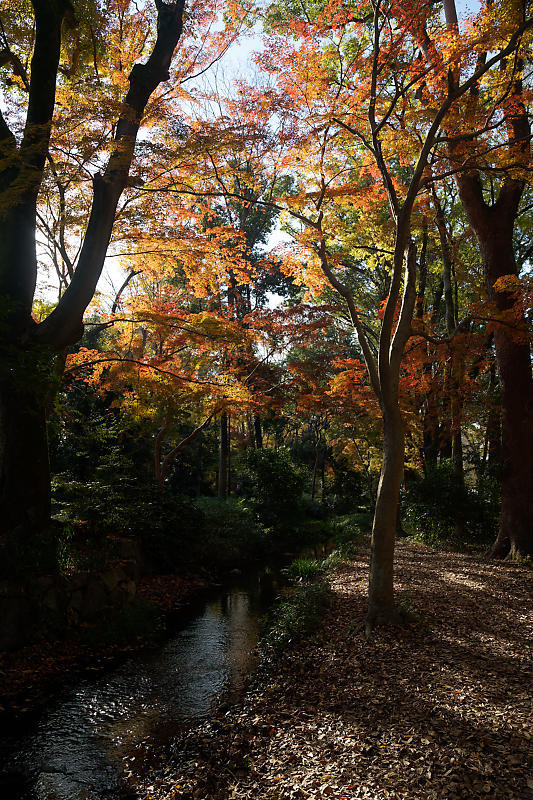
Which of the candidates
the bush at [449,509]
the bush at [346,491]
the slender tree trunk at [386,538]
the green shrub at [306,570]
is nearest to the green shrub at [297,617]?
the slender tree trunk at [386,538]

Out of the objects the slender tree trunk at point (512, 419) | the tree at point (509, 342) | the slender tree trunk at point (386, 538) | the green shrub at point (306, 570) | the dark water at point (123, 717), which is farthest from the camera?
the green shrub at point (306, 570)

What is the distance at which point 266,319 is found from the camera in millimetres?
13805

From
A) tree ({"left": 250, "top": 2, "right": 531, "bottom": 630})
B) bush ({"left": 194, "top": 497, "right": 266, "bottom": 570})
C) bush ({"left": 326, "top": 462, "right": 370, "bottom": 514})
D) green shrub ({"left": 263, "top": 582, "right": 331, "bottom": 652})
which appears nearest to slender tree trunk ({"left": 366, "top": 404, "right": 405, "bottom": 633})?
tree ({"left": 250, "top": 2, "right": 531, "bottom": 630})

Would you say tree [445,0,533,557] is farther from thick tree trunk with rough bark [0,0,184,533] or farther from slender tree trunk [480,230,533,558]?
thick tree trunk with rough bark [0,0,184,533]

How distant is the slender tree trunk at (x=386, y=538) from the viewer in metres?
5.68

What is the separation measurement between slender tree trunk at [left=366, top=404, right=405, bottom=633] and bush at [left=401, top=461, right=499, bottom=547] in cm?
722

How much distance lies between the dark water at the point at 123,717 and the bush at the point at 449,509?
23.5 feet

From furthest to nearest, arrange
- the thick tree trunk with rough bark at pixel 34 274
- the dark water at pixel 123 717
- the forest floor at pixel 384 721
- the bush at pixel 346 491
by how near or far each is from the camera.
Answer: the bush at pixel 346 491 < the thick tree trunk with rough bark at pixel 34 274 < the dark water at pixel 123 717 < the forest floor at pixel 384 721

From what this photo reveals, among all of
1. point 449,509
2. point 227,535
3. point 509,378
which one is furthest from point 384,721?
point 227,535

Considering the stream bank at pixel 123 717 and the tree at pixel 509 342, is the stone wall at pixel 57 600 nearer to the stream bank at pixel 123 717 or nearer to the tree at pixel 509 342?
the stream bank at pixel 123 717

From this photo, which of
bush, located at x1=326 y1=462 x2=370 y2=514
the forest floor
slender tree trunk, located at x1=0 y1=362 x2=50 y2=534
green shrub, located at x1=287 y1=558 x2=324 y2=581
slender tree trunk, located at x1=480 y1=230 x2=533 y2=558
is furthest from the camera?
bush, located at x1=326 y1=462 x2=370 y2=514

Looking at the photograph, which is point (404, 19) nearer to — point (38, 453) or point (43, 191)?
point (43, 191)

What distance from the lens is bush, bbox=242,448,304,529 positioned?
17.2m

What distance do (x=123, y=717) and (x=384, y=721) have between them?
110 inches
